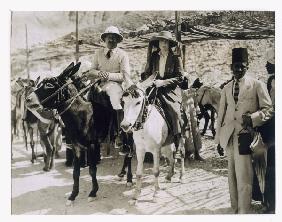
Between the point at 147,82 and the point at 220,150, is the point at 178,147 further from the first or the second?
the point at 147,82

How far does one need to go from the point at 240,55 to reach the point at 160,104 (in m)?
0.90

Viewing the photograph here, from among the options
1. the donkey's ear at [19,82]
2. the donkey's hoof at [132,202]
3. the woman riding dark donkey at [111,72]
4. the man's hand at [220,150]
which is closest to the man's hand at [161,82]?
the woman riding dark donkey at [111,72]

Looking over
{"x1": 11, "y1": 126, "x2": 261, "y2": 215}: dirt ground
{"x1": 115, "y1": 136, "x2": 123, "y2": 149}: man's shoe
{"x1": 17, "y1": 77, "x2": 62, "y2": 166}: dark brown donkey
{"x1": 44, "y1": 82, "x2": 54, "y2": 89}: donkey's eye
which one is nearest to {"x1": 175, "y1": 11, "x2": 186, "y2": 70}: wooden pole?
{"x1": 11, "y1": 126, "x2": 261, "y2": 215}: dirt ground

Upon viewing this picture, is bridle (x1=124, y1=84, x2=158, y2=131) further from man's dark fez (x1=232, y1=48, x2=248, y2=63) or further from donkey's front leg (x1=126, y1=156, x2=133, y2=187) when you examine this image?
man's dark fez (x1=232, y1=48, x2=248, y2=63)

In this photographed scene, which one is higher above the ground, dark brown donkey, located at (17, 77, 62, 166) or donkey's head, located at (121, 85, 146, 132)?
donkey's head, located at (121, 85, 146, 132)

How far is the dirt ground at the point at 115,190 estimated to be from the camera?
4.34 metres

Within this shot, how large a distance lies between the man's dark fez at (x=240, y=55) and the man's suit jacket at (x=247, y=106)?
18cm

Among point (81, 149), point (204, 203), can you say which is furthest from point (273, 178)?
point (81, 149)

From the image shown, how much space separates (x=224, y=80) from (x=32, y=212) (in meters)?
2.20

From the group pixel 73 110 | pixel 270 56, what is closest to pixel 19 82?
pixel 73 110

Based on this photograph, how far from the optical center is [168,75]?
443 centimetres

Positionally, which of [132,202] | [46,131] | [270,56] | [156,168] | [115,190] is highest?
[270,56]

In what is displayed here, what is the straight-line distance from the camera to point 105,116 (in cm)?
438

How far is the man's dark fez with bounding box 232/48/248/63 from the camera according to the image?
442cm
